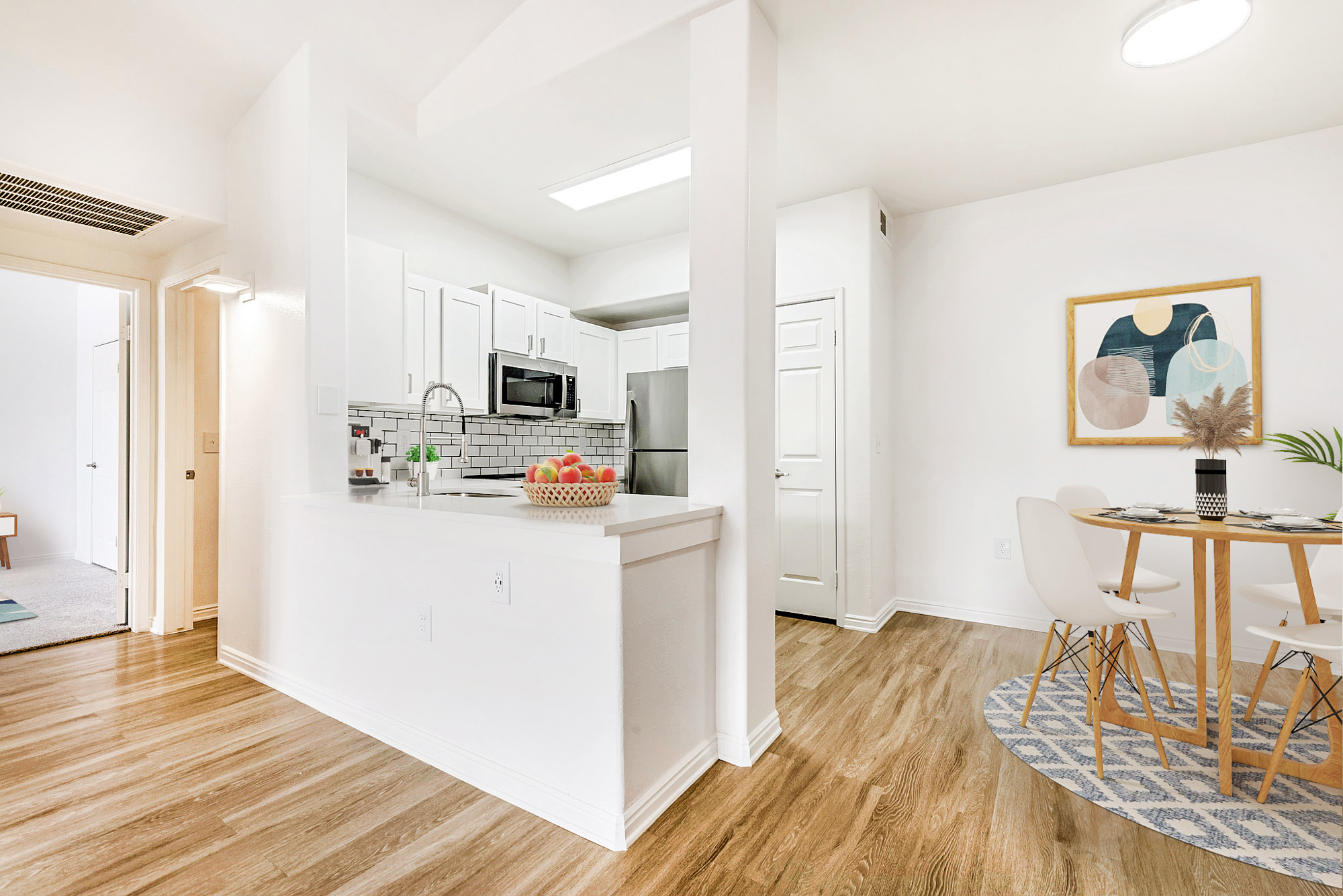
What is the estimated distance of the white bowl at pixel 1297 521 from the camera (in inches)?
75.2

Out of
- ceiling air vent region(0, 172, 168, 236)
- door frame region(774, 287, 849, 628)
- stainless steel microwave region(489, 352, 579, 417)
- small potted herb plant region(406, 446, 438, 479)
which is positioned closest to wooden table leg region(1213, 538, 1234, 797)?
door frame region(774, 287, 849, 628)

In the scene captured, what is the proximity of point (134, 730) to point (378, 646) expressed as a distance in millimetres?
1020

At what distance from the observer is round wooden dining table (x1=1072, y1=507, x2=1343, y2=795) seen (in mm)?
1857

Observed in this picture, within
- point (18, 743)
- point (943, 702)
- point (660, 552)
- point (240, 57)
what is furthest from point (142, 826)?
point (240, 57)

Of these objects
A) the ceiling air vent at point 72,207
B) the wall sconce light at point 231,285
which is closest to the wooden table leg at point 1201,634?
the wall sconce light at point 231,285

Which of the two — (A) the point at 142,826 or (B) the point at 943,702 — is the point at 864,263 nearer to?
(B) the point at 943,702

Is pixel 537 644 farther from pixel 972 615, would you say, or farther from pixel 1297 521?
pixel 972 615

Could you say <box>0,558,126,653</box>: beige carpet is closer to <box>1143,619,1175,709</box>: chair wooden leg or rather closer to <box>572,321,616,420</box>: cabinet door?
<box>572,321,616,420</box>: cabinet door

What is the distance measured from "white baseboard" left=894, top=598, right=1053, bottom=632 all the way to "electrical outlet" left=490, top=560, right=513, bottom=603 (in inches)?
119

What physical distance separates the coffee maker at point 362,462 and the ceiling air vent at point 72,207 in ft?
4.69

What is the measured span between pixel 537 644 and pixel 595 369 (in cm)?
333

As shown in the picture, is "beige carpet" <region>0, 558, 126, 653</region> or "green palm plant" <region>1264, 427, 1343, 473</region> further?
"beige carpet" <region>0, 558, 126, 653</region>

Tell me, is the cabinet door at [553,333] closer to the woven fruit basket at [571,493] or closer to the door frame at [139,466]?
the door frame at [139,466]

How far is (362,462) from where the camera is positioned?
119 inches
